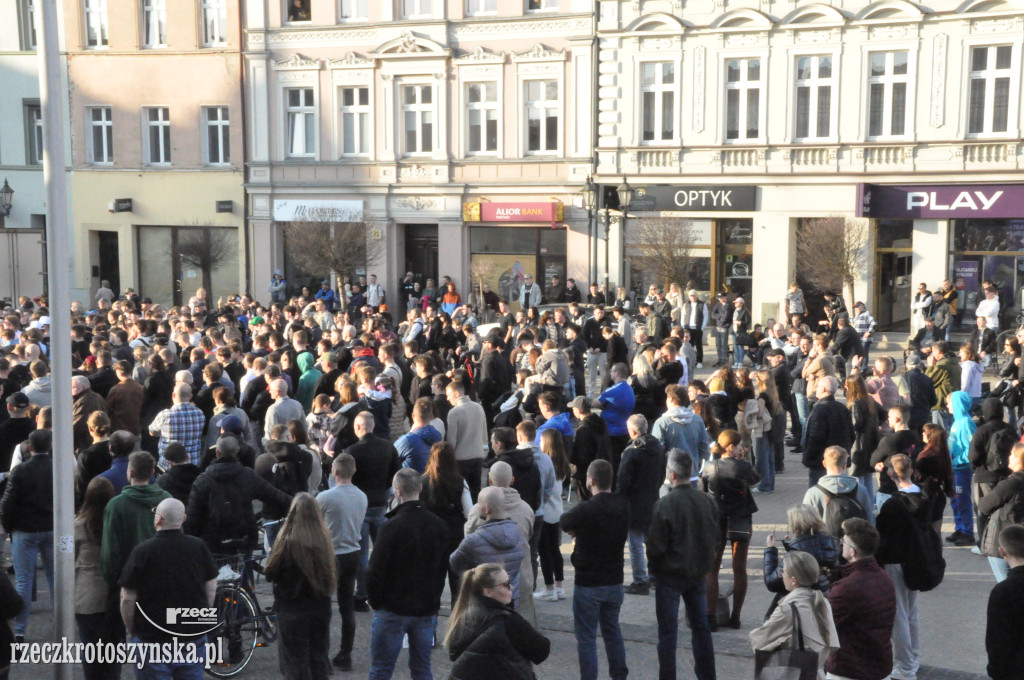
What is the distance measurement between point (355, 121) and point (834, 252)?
13752 mm

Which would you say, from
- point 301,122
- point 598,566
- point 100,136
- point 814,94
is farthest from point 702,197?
point 598,566

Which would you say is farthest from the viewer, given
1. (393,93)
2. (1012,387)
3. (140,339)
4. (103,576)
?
(393,93)

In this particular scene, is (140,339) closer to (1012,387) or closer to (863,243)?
(1012,387)

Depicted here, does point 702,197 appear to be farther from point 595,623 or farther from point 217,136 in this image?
point 595,623

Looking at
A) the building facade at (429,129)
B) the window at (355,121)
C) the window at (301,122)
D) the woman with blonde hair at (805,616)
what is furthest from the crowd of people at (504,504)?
the window at (301,122)

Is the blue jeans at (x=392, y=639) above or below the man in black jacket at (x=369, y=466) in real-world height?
below

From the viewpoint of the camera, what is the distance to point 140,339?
1648 centimetres

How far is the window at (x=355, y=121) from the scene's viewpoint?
3058 cm

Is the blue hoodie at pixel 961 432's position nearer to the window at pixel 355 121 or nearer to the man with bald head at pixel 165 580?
the man with bald head at pixel 165 580

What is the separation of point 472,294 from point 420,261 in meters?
2.13

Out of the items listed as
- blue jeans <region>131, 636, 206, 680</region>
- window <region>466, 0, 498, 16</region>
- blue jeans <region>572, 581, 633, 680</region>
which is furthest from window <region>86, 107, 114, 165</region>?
blue jeans <region>572, 581, 633, 680</region>

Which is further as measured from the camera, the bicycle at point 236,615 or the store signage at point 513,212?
the store signage at point 513,212

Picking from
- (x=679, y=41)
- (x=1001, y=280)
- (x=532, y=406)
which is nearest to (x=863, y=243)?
(x=1001, y=280)

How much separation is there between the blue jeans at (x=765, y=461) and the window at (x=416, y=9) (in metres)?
19.7
